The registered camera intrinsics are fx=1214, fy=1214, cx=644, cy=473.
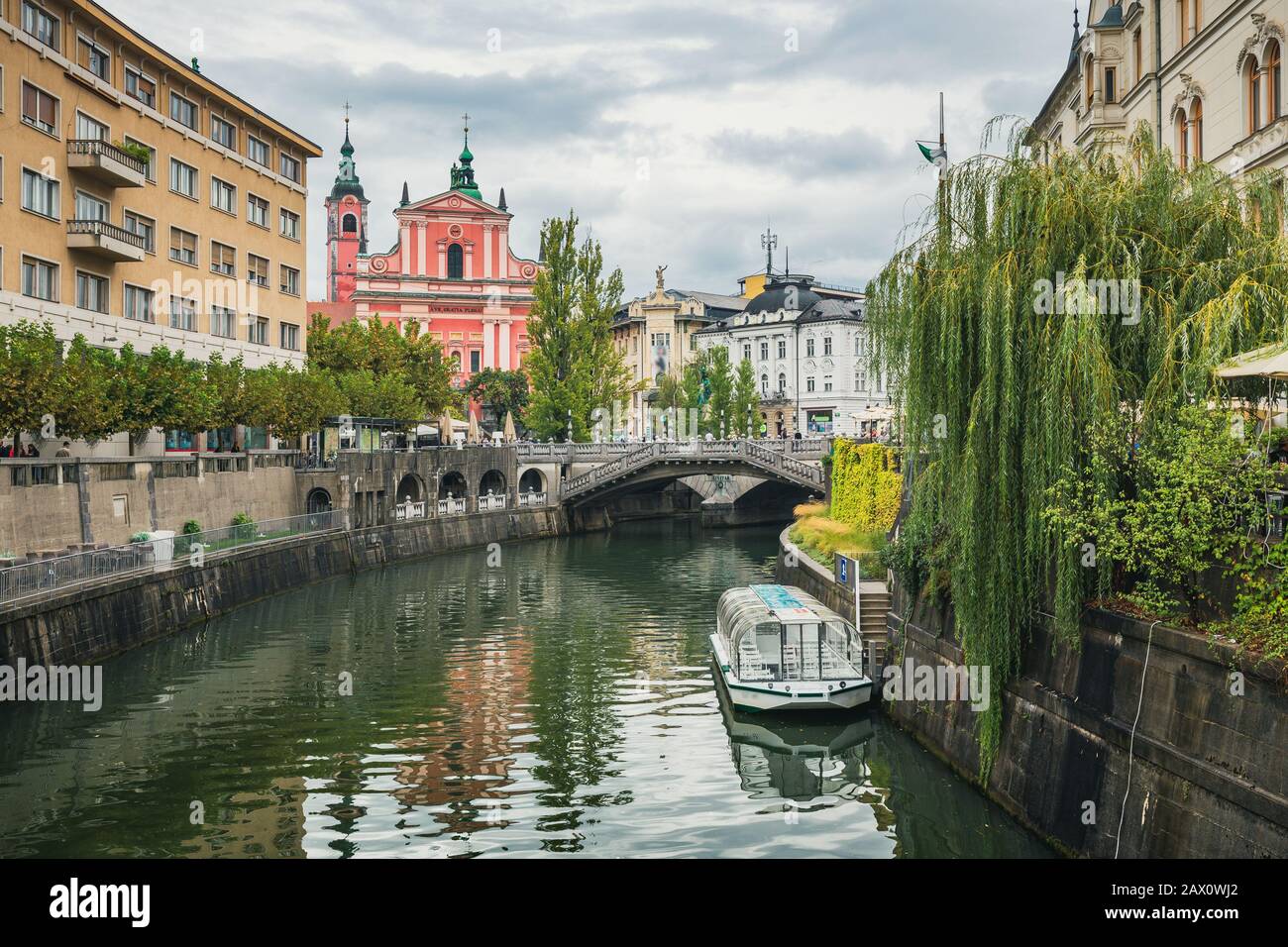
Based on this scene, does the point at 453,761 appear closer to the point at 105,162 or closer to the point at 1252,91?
the point at 1252,91

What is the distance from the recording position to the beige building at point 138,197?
42438 millimetres

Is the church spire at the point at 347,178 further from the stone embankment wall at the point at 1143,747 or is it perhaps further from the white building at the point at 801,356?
the stone embankment wall at the point at 1143,747

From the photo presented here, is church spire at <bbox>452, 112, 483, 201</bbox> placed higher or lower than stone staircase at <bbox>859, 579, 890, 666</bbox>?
higher

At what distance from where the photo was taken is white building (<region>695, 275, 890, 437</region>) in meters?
115

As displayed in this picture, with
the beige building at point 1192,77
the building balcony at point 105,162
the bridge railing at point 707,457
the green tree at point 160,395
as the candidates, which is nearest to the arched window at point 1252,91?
the beige building at point 1192,77

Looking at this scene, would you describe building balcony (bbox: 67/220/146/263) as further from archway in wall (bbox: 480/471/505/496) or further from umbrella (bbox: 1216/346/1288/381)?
umbrella (bbox: 1216/346/1288/381)

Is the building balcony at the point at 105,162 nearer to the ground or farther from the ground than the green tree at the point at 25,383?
farther from the ground

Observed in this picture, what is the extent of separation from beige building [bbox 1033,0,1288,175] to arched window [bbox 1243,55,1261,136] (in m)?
0.02

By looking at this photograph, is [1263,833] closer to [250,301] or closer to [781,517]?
[250,301]

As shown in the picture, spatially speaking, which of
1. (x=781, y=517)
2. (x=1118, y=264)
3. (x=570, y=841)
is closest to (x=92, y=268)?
(x=570, y=841)

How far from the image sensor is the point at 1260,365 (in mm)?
15406

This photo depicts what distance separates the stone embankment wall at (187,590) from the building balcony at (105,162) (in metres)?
15.3

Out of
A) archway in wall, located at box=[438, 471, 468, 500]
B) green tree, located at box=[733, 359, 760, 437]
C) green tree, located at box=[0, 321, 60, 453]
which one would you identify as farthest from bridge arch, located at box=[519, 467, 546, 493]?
green tree, located at box=[0, 321, 60, 453]

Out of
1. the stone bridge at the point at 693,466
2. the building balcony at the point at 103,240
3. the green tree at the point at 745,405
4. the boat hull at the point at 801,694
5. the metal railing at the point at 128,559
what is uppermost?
the building balcony at the point at 103,240
